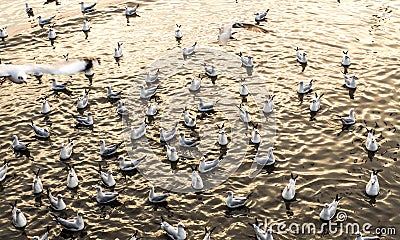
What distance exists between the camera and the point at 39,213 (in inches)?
818

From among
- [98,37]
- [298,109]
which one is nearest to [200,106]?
[298,109]

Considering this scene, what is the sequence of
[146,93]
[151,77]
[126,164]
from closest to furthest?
[126,164], [146,93], [151,77]

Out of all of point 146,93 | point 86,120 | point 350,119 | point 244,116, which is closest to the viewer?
point 350,119

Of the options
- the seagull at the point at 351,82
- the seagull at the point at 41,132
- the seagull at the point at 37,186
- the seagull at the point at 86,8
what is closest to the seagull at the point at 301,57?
the seagull at the point at 351,82

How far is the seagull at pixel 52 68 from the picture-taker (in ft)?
53.5

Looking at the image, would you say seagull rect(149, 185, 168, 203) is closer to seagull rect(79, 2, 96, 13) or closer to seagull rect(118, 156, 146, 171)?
seagull rect(118, 156, 146, 171)

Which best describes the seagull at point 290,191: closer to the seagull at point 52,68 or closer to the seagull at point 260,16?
the seagull at point 52,68

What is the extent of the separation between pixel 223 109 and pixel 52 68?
39.5 feet

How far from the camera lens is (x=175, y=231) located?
19.0m

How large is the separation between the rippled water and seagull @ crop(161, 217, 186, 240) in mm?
481

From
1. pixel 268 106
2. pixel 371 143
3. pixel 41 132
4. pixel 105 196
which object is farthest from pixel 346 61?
pixel 41 132

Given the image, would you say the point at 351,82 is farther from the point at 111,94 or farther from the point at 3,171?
the point at 3,171

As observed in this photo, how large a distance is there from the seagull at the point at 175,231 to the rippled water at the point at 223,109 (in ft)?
1.58

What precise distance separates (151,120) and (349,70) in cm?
1254
